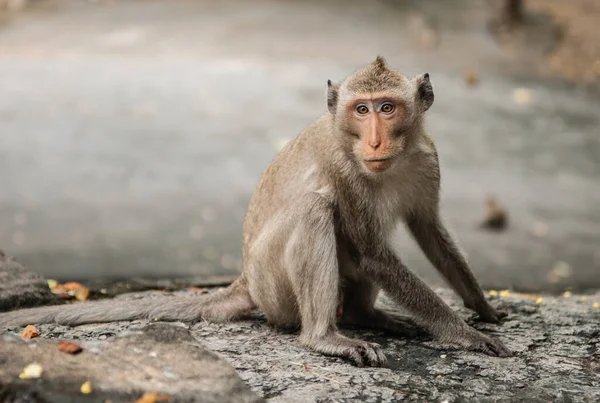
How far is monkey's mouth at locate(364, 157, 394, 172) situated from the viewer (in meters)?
4.68

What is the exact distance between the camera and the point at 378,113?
4.82m

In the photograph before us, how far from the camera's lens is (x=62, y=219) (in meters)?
11.5

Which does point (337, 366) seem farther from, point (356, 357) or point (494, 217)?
point (494, 217)

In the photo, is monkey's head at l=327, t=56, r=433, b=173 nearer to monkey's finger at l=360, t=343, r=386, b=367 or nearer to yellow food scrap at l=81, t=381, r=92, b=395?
monkey's finger at l=360, t=343, r=386, b=367

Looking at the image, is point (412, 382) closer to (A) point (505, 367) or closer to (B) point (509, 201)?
(A) point (505, 367)

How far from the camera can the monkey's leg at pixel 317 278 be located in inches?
197

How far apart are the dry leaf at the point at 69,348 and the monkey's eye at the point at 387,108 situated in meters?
2.22

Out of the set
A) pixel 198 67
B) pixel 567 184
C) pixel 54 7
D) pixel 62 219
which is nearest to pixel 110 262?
pixel 62 219

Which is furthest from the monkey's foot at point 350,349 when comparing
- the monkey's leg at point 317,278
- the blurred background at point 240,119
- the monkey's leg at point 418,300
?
the blurred background at point 240,119

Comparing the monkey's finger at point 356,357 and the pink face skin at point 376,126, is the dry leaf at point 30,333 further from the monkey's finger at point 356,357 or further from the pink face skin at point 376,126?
the pink face skin at point 376,126

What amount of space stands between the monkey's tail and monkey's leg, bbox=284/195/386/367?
0.74 meters

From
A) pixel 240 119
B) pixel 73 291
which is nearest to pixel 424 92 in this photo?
pixel 73 291

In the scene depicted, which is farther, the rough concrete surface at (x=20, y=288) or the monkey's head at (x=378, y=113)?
the rough concrete surface at (x=20, y=288)

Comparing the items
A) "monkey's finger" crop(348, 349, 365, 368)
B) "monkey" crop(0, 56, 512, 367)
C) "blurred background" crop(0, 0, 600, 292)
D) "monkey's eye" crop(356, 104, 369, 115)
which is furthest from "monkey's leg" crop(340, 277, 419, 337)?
"blurred background" crop(0, 0, 600, 292)
